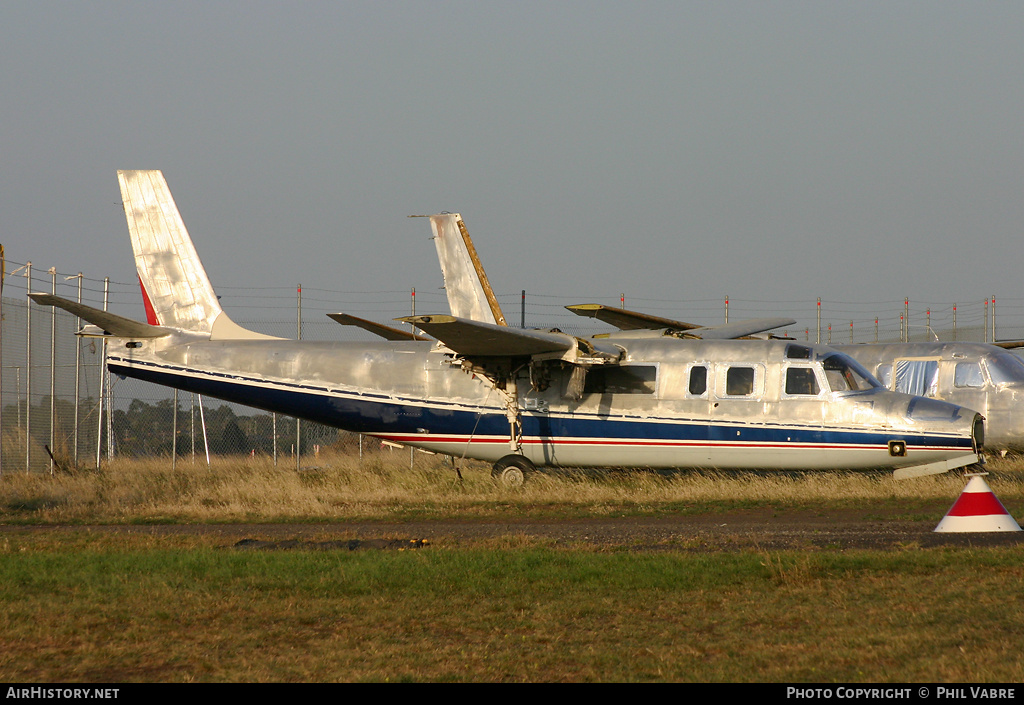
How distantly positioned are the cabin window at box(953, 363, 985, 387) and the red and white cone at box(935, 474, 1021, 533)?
9.28 meters

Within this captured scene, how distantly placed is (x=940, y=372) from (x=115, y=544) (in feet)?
53.3

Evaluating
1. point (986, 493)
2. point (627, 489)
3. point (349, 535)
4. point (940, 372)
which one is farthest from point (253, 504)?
point (940, 372)

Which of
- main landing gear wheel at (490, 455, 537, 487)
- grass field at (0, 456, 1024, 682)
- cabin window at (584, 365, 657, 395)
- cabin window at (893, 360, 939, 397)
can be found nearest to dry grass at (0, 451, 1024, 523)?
main landing gear wheel at (490, 455, 537, 487)

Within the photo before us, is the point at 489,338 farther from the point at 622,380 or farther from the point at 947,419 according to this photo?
the point at 947,419

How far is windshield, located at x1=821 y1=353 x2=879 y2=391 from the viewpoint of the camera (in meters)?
18.5

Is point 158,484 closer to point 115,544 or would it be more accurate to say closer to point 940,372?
point 115,544

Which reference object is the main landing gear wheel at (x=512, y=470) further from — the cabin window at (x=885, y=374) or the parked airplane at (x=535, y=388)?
the cabin window at (x=885, y=374)

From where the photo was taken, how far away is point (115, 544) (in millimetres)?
12672

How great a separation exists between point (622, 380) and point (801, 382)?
328 centimetres

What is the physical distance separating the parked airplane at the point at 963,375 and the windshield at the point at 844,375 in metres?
2.16

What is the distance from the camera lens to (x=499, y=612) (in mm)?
8258

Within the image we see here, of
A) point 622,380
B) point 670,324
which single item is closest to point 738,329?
point 670,324

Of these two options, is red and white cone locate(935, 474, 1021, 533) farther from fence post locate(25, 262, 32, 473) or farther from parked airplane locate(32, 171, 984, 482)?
fence post locate(25, 262, 32, 473)

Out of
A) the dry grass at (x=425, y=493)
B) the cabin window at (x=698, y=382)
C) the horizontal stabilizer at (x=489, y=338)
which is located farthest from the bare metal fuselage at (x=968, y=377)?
the horizontal stabilizer at (x=489, y=338)
